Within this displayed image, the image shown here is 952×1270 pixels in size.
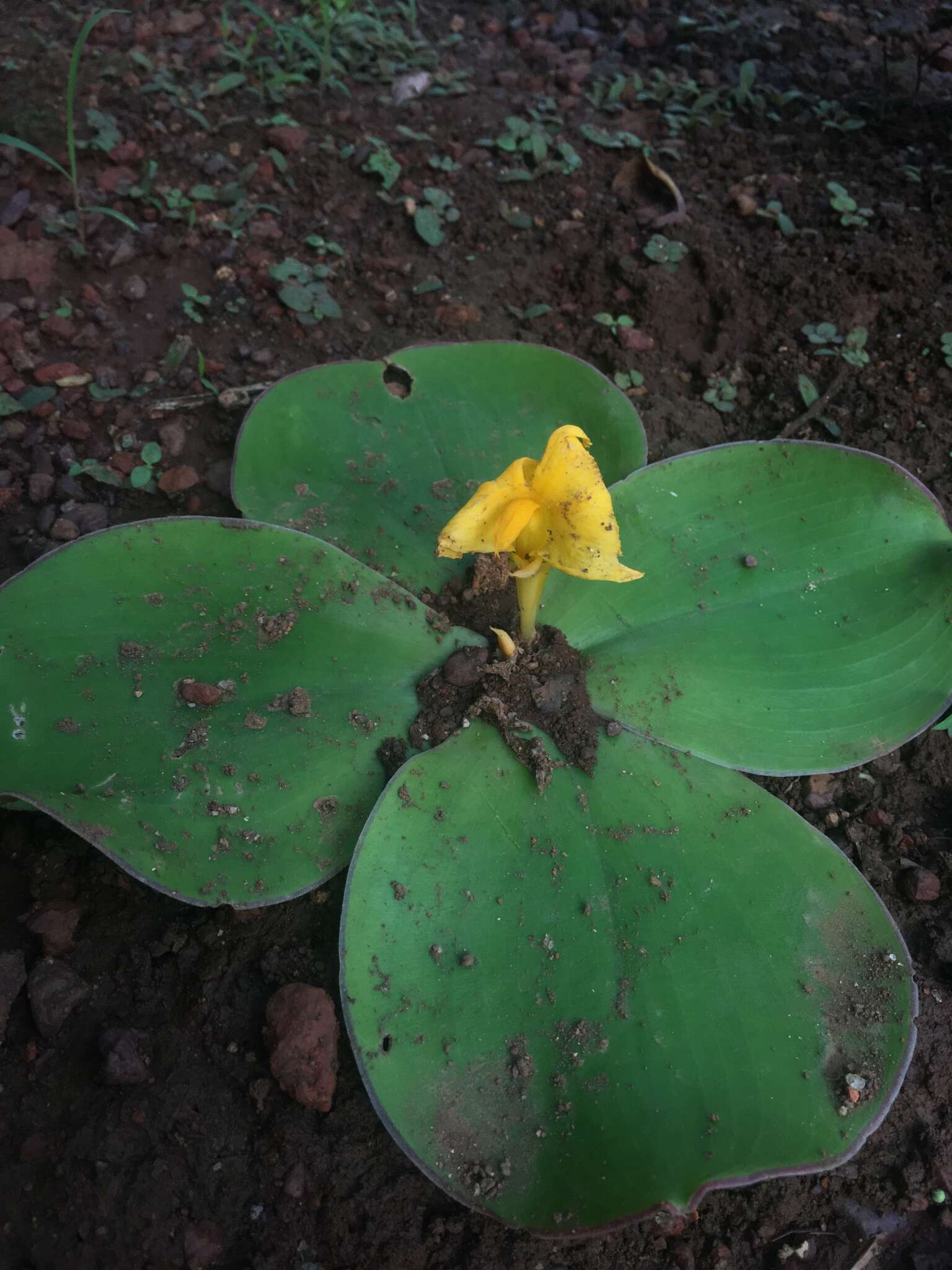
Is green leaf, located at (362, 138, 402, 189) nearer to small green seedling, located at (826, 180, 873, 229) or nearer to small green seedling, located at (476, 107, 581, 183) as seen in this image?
small green seedling, located at (476, 107, 581, 183)

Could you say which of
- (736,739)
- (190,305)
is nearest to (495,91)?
(190,305)

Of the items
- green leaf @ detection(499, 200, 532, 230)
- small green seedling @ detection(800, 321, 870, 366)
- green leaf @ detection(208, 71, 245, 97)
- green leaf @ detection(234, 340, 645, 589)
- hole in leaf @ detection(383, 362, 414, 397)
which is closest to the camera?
green leaf @ detection(234, 340, 645, 589)

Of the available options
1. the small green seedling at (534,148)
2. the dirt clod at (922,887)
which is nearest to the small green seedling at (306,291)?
the small green seedling at (534,148)

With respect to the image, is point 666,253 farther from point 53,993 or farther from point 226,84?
point 53,993

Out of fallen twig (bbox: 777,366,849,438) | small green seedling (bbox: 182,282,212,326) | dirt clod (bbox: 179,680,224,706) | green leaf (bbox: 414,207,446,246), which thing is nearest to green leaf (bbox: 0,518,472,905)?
dirt clod (bbox: 179,680,224,706)

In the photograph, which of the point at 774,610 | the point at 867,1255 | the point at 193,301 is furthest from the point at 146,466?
the point at 867,1255

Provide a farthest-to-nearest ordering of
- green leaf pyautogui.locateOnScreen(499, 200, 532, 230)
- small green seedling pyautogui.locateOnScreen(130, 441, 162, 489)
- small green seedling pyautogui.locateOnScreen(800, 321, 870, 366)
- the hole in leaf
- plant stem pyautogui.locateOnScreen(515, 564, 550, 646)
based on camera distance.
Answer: green leaf pyautogui.locateOnScreen(499, 200, 532, 230) → small green seedling pyautogui.locateOnScreen(800, 321, 870, 366) → small green seedling pyautogui.locateOnScreen(130, 441, 162, 489) → the hole in leaf → plant stem pyautogui.locateOnScreen(515, 564, 550, 646)
